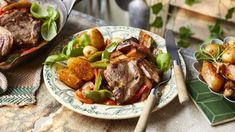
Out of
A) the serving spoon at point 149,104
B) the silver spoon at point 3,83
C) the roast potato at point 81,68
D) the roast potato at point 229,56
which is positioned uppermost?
the roast potato at point 229,56

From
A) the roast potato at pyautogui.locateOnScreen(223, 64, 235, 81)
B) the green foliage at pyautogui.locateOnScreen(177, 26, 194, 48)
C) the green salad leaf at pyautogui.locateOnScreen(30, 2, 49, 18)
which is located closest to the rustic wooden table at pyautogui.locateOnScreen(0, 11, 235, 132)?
the roast potato at pyautogui.locateOnScreen(223, 64, 235, 81)

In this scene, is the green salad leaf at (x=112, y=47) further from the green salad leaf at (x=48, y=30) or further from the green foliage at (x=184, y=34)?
the green foliage at (x=184, y=34)

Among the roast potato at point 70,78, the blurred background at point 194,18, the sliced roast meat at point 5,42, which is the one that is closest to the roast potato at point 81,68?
the roast potato at point 70,78

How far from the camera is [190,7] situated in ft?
5.87

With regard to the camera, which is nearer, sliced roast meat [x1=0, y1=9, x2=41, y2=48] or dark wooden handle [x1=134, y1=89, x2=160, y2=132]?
dark wooden handle [x1=134, y1=89, x2=160, y2=132]

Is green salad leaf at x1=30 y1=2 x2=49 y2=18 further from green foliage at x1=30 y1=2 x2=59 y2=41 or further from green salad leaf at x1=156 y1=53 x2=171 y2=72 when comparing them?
green salad leaf at x1=156 y1=53 x2=171 y2=72

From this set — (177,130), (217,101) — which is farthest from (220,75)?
(177,130)

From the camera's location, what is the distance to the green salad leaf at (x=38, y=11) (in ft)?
3.94

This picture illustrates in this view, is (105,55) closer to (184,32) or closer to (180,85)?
(180,85)

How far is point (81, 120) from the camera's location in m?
0.96

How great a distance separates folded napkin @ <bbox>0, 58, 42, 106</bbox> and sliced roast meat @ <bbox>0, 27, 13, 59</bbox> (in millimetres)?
79

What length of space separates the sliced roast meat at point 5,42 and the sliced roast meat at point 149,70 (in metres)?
0.43

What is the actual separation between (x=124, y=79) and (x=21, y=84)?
370 millimetres

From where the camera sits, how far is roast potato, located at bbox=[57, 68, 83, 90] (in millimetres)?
974
